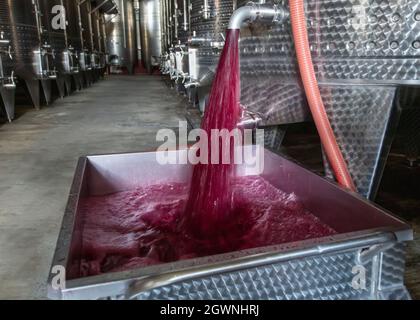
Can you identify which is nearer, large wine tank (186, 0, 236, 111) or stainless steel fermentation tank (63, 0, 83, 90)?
large wine tank (186, 0, 236, 111)

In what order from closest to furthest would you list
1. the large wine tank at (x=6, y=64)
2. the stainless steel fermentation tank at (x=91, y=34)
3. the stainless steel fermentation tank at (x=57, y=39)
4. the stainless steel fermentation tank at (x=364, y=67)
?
1. the stainless steel fermentation tank at (x=364, y=67)
2. the large wine tank at (x=6, y=64)
3. the stainless steel fermentation tank at (x=57, y=39)
4. the stainless steel fermentation tank at (x=91, y=34)

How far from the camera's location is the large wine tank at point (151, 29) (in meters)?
10.8

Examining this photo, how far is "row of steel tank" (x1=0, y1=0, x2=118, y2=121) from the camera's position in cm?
355

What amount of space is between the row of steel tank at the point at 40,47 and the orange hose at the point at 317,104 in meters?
3.14

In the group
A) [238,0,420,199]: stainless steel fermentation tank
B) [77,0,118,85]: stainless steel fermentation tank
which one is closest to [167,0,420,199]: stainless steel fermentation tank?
[238,0,420,199]: stainless steel fermentation tank

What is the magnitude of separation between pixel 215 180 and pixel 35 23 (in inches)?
157

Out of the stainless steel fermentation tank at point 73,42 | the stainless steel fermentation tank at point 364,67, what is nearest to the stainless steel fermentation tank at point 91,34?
the stainless steel fermentation tank at point 73,42

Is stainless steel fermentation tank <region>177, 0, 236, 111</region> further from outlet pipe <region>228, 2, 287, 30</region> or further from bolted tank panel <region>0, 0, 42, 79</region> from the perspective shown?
bolted tank panel <region>0, 0, 42, 79</region>

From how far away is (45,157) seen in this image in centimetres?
226

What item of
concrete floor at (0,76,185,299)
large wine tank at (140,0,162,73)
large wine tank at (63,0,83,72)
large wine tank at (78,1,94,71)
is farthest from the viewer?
large wine tank at (140,0,162,73)

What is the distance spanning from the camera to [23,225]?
135cm

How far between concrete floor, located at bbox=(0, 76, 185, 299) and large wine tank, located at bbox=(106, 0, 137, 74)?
6507mm

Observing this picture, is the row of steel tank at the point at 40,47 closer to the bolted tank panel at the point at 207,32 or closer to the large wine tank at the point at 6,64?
the large wine tank at the point at 6,64
